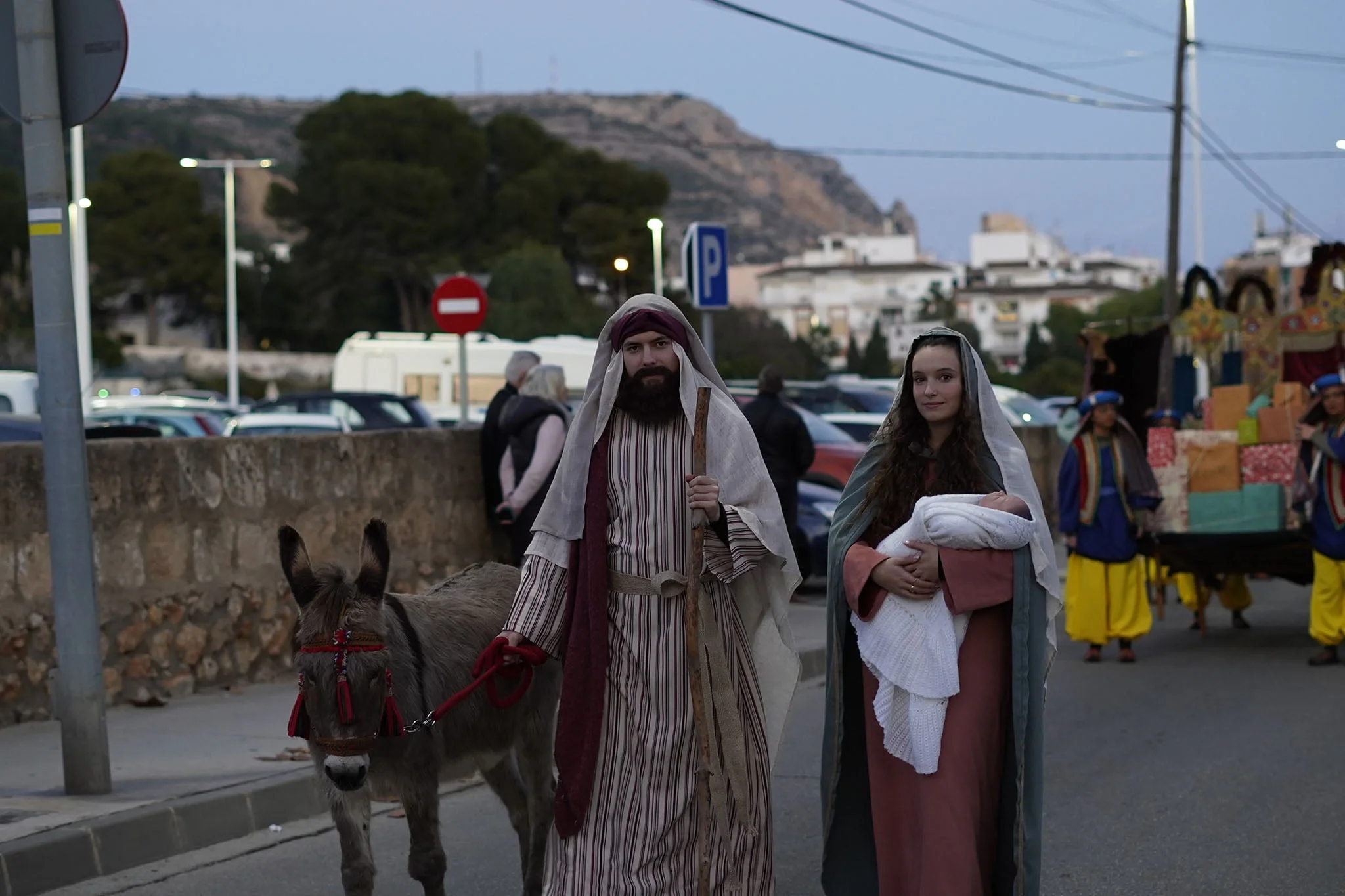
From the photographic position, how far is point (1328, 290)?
1381 centimetres

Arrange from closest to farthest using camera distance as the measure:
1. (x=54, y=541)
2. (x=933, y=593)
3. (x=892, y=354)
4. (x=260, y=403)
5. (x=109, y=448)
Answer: (x=933, y=593)
(x=54, y=541)
(x=109, y=448)
(x=260, y=403)
(x=892, y=354)

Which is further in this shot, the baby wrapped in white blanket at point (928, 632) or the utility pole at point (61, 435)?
the utility pole at point (61, 435)

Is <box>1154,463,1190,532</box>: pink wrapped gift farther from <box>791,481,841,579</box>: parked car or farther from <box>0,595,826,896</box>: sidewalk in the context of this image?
<box>0,595,826,896</box>: sidewalk

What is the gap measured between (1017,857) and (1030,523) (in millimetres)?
822

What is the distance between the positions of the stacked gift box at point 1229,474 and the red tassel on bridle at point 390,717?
320 inches

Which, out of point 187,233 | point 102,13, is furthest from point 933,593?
point 187,233

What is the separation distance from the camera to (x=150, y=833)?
6602 mm

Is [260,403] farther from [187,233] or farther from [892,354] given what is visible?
[892,354]

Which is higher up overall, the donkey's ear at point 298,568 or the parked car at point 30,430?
the donkey's ear at point 298,568

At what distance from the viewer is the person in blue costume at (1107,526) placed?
454 inches

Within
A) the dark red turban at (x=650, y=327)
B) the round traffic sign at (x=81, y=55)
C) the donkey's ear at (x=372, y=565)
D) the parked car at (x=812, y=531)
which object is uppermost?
the round traffic sign at (x=81, y=55)

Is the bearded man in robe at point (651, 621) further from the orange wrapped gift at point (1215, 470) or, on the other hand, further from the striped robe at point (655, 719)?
the orange wrapped gift at point (1215, 470)

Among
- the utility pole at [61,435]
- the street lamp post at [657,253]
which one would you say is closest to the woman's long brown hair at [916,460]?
the utility pole at [61,435]

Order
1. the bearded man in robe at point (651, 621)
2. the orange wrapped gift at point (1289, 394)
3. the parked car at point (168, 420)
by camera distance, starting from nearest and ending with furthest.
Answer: the bearded man in robe at point (651, 621), the orange wrapped gift at point (1289, 394), the parked car at point (168, 420)
